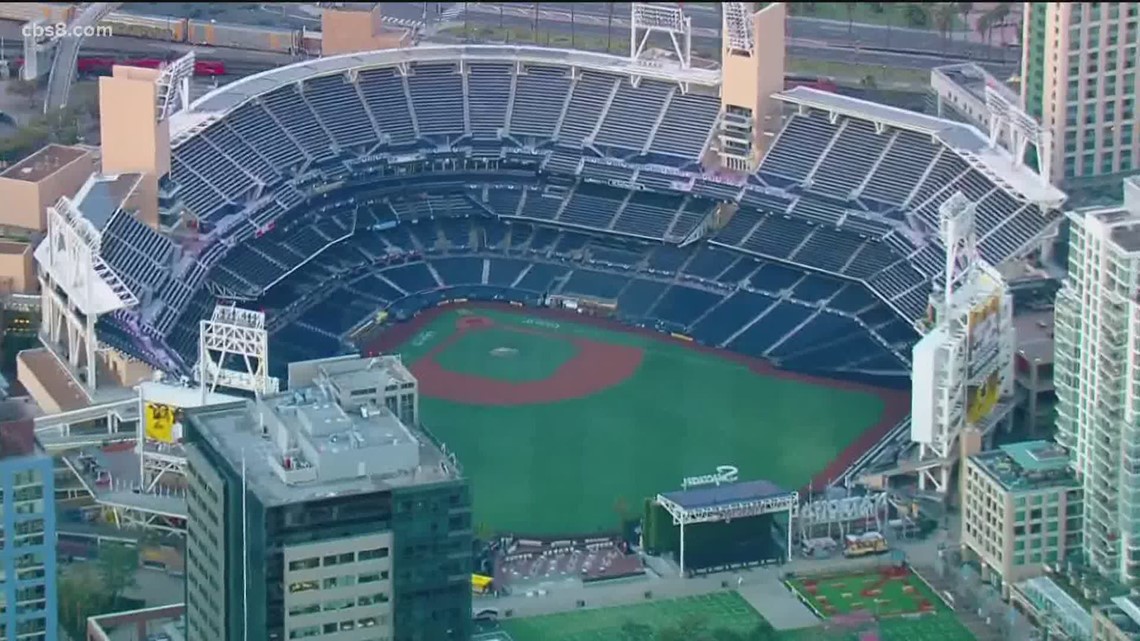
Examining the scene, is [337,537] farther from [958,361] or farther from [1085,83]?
[1085,83]

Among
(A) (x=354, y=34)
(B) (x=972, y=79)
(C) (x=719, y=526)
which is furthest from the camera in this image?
(A) (x=354, y=34)

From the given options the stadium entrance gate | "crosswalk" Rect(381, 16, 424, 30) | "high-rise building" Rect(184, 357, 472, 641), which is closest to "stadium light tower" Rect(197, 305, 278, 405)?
the stadium entrance gate

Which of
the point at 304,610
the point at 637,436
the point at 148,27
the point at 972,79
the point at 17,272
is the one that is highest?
the point at 148,27

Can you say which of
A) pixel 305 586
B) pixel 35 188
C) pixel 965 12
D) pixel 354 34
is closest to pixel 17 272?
pixel 35 188

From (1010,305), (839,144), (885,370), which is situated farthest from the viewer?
(839,144)

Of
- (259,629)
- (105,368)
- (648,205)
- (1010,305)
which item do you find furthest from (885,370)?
(259,629)

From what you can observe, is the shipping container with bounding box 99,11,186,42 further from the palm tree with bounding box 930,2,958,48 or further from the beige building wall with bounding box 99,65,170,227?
the palm tree with bounding box 930,2,958,48

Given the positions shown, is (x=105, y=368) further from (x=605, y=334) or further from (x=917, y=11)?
(x=917, y=11)

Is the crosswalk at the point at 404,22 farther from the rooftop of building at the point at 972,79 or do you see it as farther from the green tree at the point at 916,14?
the rooftop of building at the point at 972,79
